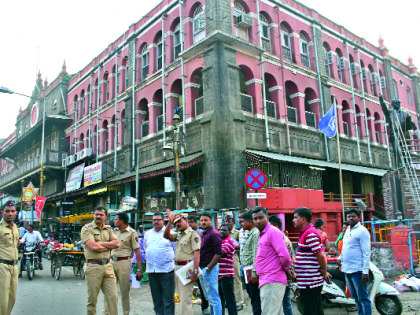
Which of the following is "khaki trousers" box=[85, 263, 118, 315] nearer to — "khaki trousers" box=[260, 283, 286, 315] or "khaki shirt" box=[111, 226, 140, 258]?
"khaki shirt" box=[111, 226, 140, 258]

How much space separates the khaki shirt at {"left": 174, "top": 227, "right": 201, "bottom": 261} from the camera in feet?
19.3

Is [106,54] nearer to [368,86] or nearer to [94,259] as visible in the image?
[368,86]

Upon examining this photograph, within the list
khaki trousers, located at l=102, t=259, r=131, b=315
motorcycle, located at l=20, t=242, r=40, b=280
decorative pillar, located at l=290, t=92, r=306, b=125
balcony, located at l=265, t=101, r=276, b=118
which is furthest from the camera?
decorative pillar, located at l=290, t=92, r=306, b=125

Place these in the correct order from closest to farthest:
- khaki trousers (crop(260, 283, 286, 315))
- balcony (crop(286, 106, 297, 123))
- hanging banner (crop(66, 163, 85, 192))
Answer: khaki trousers (crop(260, 283, 286, 315)) < balcony (crop(286, 106, 297, 123)) < hanging banner (crop(66, 163, 85, 192))

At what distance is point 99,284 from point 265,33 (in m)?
17.4

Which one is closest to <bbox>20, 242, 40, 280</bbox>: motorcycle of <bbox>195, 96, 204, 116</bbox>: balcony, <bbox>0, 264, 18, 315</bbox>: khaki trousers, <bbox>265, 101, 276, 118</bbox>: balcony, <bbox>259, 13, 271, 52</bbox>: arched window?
<bbox>0, 264, 18, 315</bbox>: khaki trousers

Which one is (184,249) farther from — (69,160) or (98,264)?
(69,160)

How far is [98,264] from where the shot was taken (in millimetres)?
5828

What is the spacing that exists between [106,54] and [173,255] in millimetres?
24023

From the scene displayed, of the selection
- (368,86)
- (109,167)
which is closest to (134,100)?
(109,167)

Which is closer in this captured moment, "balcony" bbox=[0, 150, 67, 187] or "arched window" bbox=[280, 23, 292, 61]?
"arched window" bbox=[280, 23, 292, 61]

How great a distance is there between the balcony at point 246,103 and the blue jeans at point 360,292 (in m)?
12.7

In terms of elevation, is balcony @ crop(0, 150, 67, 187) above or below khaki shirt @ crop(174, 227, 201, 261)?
above

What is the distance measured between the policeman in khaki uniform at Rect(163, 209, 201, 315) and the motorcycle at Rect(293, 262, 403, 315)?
183 centimetres
